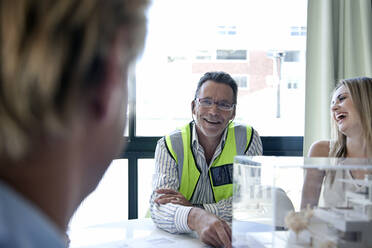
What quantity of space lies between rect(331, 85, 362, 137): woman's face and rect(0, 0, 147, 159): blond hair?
6.98ft

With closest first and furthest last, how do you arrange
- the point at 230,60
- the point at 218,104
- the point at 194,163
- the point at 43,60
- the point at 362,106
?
the point at 43,60 < the point at 362,106 < the point at 194,163 < the point at 218,104 < the point at 230,60

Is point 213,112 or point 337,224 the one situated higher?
point 213,112

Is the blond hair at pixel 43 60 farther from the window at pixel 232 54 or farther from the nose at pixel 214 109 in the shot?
the window at pixel 232 54

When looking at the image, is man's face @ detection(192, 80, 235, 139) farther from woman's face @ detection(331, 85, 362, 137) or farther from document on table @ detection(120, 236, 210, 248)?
document on table @ detection(120, 236, 210, 248)

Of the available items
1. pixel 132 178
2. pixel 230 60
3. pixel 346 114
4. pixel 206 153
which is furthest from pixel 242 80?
pixel 346 114

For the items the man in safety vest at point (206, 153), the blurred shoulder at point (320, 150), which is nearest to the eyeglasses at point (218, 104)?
the man in safety vest at point (206, 153)

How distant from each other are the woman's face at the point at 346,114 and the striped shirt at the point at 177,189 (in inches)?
18.9

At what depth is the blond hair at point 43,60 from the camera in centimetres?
33

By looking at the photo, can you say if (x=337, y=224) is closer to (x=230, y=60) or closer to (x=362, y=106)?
(x=362, y=106)

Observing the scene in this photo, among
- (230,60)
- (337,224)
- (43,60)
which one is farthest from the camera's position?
(230,60)

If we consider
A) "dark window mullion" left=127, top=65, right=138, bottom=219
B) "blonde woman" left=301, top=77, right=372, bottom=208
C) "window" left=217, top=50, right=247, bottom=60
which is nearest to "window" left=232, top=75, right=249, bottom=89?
"window" left=217, top=50, right=247, bottom=60

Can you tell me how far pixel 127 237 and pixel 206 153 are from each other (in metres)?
0.93

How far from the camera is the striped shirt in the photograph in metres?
1.78

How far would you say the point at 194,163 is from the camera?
2.36 m
